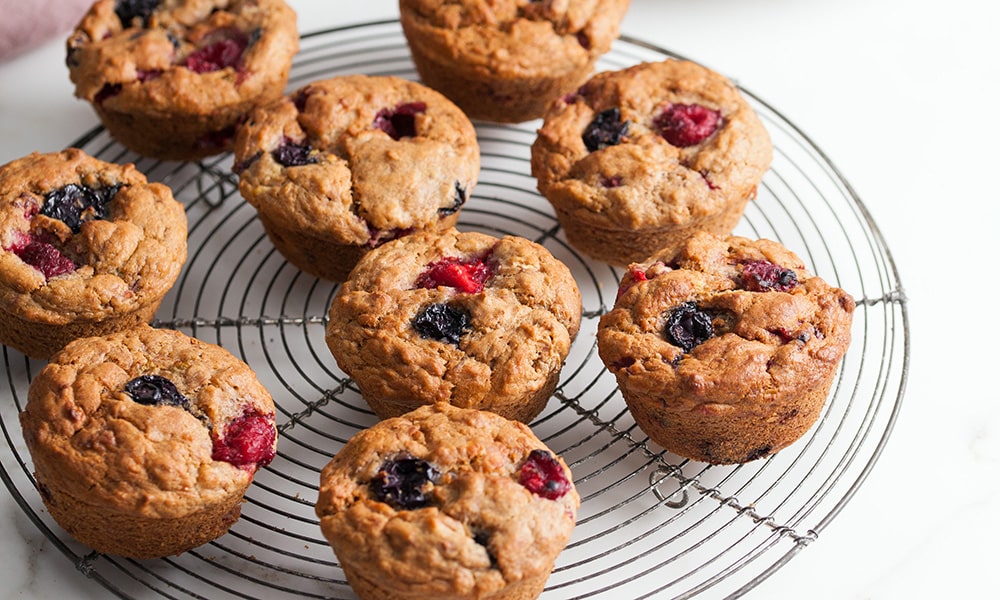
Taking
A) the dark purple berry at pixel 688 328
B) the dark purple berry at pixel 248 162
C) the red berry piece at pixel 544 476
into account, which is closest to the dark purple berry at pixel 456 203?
the dark purple berry at pixel 248 162

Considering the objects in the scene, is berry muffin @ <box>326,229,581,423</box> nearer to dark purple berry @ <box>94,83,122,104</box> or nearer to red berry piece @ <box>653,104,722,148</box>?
red berry piece @ <box>653,104,722,148</box>

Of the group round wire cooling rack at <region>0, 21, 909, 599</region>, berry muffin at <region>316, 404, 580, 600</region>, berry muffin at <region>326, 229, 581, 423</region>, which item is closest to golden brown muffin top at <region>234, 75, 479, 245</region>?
berry muffin at <region>326, 229, 581, 423</region>

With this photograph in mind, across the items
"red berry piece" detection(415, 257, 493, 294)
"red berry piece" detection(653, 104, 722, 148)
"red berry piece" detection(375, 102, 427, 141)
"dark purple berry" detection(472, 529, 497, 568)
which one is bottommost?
"dark purple berry" detection(472, 529, 497, 568)

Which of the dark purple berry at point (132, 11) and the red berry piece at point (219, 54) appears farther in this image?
the dark purple berry at point (132, 11)

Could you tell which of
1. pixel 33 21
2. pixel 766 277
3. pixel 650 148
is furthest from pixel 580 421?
pixel 33 21

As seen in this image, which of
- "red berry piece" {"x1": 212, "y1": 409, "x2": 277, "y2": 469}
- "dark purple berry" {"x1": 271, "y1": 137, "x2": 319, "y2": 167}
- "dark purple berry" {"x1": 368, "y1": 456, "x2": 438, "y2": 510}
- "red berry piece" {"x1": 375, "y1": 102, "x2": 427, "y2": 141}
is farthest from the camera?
"red berry piece" {"x1": 375, "y1": 102, "x2": 427, "y2": 141}

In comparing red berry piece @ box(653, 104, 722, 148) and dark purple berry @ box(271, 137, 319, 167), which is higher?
red berry piece @ box(653, 104, 722, 148)

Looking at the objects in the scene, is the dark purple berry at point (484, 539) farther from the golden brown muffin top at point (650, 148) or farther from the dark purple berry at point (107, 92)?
the dark purple berry at point (107, 92)
